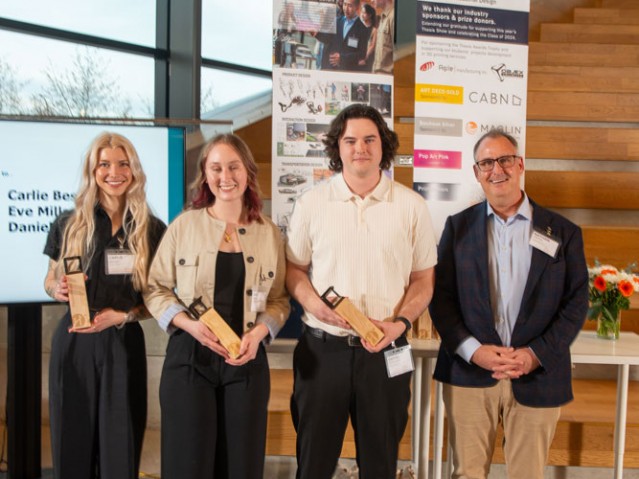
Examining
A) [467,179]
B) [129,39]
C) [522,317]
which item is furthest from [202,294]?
[129,39]

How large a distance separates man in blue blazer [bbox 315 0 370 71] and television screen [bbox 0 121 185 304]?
3.52ft

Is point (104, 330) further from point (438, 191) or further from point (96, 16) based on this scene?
point (96, 16)

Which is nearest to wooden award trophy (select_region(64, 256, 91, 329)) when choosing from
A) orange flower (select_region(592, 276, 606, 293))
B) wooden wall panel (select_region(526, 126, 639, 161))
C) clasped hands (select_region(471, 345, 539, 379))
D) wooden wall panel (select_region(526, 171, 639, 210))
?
clasped hands (select_region(471, 345, 539, 379))

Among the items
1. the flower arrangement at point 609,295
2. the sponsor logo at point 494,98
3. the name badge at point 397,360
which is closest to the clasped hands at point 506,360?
the name badge at point 397,360

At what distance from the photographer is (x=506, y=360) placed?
2.27 m

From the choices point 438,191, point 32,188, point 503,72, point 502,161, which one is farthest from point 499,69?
point 32,188

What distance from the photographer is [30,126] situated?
287cm

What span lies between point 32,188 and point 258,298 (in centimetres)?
133

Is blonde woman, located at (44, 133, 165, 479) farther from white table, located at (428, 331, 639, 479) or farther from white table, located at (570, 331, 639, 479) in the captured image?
white table, located at (570, 331, 639, 479)

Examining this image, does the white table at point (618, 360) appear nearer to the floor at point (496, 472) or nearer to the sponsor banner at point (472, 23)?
the floor at point (496, 472)

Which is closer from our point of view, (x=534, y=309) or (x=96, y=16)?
(x=534, y=309)

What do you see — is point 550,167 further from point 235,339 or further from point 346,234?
point 235,339

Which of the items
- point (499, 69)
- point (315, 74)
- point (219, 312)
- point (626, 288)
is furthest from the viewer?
point (499, 69)

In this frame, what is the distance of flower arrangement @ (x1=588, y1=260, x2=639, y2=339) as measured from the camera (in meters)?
3.12
